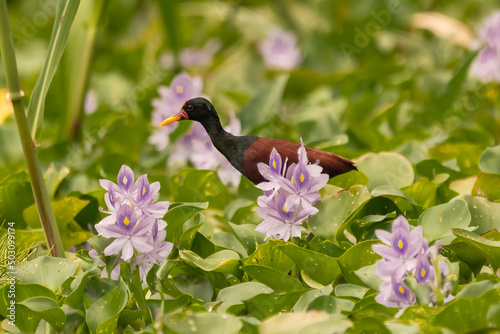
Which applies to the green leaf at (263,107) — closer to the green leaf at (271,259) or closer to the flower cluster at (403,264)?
the green leaf at (271,259)

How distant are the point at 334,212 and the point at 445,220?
0.90ft

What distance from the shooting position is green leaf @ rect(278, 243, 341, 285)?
5.38 feet

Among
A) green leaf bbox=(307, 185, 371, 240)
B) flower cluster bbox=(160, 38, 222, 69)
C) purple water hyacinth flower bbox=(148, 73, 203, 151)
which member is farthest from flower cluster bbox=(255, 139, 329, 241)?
flower cluster bbox=(160, 38, 222, 69)

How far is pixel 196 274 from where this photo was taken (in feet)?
5.76

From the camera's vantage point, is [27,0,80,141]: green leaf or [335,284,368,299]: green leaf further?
[27,0,80,141]: green leaf

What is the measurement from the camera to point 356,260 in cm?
167

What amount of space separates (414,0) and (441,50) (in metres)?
1.00

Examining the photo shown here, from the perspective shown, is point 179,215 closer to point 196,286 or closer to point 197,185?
point 196,286

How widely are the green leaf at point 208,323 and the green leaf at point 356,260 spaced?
407mm

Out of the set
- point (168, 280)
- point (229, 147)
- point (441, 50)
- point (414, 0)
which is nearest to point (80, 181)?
point (229, 147)

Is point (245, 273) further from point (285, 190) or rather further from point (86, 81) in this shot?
point (86, 81)

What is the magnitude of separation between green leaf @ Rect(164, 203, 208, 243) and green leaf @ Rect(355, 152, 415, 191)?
61 centimetres

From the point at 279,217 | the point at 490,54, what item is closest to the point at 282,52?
the point at 490,54

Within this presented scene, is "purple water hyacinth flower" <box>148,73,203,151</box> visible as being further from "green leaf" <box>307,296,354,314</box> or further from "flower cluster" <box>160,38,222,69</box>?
"flower cluster" <box>160,38,222,69</box>
